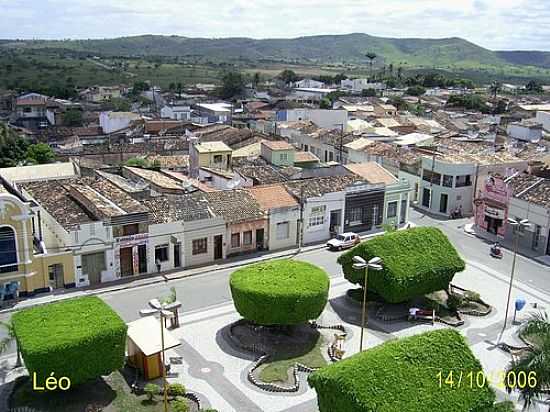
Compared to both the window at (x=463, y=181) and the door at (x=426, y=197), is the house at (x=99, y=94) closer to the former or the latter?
the door at (x=426, y=197)

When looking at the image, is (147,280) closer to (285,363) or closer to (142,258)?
(142,258)

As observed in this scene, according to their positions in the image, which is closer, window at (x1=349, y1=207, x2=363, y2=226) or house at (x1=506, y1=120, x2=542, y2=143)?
window at (x1=349, y1=207, x2=363, y2=226)

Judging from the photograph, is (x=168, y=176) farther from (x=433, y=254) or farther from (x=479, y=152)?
(x=479, y=152)

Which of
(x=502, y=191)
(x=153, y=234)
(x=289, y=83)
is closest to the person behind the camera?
(x=153, y=234)

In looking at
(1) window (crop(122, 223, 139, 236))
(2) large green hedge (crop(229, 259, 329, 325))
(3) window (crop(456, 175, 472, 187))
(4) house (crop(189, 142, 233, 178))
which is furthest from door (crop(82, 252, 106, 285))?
(3) window (crop(456, 175, 472, 187))

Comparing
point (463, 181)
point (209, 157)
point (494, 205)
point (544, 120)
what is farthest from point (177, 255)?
point (544, 120)

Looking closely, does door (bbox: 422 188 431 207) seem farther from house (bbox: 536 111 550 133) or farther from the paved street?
house (bbox: 536 111 550 133)

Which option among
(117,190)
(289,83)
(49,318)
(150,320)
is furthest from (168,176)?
(289,83)
